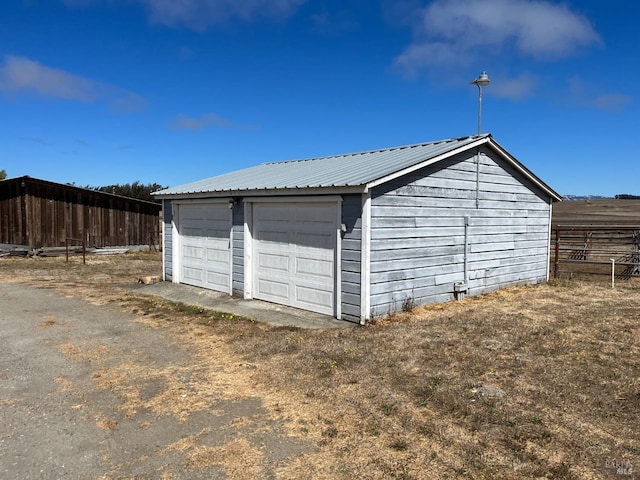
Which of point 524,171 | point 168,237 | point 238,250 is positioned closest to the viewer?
point 238,250

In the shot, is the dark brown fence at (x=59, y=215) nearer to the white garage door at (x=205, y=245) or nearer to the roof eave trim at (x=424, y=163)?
the white garage door at (x=205, y=245)

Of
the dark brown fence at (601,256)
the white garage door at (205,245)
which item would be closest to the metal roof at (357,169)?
the white garage door at (205,245)

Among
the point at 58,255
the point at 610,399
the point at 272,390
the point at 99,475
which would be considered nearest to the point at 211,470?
the point at 99,475

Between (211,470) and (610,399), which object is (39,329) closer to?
(211,470)

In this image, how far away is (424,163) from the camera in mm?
8523

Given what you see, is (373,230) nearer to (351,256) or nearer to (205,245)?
(351,256)

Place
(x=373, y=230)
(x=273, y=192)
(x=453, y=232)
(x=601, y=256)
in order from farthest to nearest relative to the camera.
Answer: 1. (x=601, y=256)
2. (x=453, y=232)
3. (x=273, y=192)
4. (x=373, y=230)

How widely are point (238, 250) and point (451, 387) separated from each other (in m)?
6.27

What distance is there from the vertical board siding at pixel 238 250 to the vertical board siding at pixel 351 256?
9.47ft

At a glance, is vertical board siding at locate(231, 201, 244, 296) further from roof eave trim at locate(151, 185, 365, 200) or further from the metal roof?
the metal roof

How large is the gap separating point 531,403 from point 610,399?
78 centimetres

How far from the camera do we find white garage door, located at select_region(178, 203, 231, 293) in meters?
10.8

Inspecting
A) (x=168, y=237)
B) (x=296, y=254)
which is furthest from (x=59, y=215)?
(x=296, y=254)

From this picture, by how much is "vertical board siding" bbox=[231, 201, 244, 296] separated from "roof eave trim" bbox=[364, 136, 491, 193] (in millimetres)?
3502
